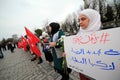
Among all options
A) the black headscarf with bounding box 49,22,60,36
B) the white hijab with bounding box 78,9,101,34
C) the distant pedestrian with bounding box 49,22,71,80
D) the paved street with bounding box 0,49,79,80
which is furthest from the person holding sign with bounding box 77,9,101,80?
the paved street with bounding box 0,49,79,80

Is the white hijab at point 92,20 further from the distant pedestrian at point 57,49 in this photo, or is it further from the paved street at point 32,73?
the paved street at point 32,73

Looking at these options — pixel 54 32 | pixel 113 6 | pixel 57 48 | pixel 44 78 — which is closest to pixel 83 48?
pixel 57 48

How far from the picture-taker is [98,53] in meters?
1.45

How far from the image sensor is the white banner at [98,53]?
4.16 feet

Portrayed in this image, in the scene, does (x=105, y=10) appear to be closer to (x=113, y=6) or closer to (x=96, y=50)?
(x=113, y=6)

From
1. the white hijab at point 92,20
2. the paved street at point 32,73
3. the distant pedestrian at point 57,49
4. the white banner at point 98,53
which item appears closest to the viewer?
the white banner at point 98,53

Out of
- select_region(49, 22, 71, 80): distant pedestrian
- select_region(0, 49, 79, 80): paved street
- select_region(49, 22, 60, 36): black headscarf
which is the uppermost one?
select_region(49, 22, 60, 36): black headscarf

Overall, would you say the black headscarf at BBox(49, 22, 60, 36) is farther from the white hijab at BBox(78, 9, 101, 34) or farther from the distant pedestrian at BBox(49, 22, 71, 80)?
the white hijab at BBox(78, 9, 101, 34)

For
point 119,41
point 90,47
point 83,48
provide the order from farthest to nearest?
point 83,48 < point 90,47 < point 119,41

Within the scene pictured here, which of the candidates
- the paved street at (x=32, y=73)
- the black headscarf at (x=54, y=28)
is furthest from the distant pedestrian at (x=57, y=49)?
the paved street at (x=32, y=73)

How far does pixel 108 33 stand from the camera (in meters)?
1.34

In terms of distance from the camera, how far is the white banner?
1267 mm

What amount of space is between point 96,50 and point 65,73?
1.72 metres

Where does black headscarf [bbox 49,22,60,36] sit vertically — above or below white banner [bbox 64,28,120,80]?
above
